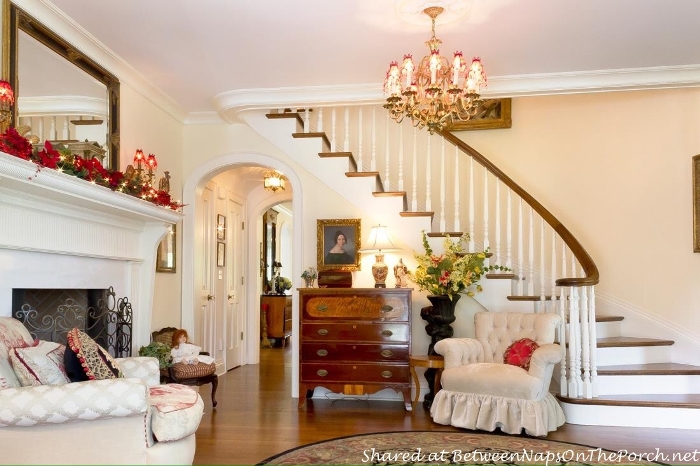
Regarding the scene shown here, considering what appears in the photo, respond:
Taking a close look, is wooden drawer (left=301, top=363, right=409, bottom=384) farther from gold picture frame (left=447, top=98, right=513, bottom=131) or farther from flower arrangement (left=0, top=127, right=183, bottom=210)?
gold picture frame (left=447, top=98, right=513, bottom=131)

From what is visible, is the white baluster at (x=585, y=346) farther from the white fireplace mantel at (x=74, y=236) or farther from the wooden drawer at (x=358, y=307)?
the white fireplace mantel at (x=74, y=236)

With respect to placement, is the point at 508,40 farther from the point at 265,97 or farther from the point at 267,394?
the point at 267,394

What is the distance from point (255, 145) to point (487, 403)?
347 cm

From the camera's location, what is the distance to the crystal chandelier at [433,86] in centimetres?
388

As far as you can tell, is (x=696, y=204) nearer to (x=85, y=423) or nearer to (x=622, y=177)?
Answer: (x=622, y=177)

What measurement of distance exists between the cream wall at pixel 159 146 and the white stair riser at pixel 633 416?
3778 mm

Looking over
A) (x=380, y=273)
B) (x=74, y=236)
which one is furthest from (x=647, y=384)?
(x=74, y=236)

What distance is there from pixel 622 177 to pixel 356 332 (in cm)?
324

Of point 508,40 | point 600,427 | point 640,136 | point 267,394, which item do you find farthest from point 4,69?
point 640,136

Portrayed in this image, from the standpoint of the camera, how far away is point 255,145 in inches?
252

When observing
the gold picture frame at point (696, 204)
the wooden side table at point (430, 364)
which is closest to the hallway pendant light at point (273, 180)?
the wooden side table at point (430, 364)

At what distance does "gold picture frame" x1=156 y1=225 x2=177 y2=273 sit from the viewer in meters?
5.85

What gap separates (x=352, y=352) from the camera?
5.49m

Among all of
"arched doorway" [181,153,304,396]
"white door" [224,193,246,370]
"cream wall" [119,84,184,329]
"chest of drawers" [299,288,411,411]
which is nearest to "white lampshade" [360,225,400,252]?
"chest of drawers" [299,288,411,411]
